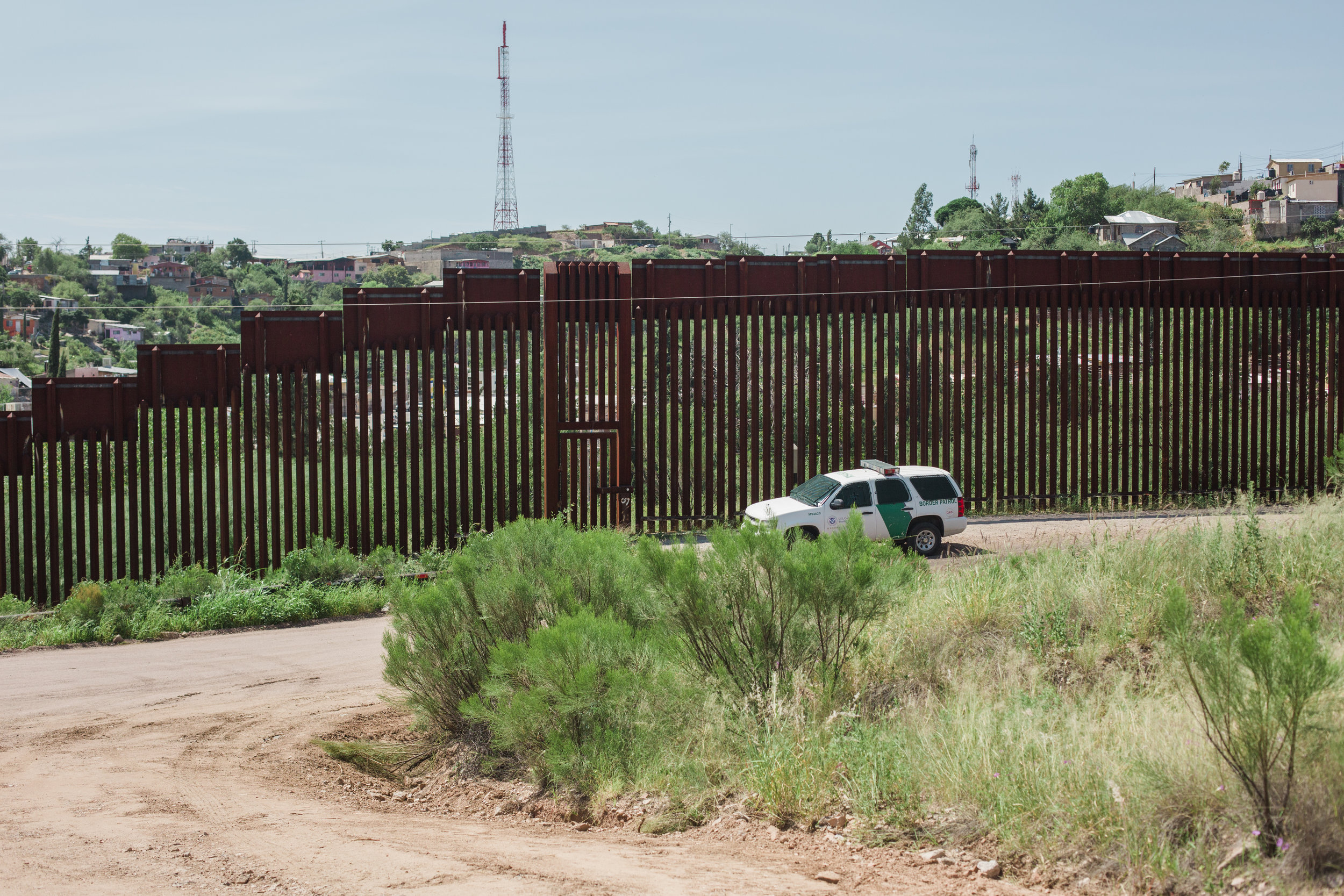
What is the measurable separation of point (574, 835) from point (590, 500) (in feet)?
37.1

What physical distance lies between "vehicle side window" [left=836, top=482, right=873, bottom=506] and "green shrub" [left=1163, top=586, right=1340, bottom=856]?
32.8 ft

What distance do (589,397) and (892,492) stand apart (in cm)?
552

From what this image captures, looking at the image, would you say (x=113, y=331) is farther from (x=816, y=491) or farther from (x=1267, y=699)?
(x=1267, y=699)

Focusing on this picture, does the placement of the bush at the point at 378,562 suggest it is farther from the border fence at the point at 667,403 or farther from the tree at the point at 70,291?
the tree at the point at 70,291

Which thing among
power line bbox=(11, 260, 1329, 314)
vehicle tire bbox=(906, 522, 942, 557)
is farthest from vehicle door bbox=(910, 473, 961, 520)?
power line bbox=(11, 260, 1329, 314)

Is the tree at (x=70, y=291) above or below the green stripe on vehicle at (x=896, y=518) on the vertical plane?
above

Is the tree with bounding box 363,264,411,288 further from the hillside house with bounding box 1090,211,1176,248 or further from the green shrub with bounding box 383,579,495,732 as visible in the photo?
the green shrub with bounding box 383,579,495,732

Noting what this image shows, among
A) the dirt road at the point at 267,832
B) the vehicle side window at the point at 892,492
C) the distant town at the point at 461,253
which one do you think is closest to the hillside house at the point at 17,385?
the distant town at the point at 461,253

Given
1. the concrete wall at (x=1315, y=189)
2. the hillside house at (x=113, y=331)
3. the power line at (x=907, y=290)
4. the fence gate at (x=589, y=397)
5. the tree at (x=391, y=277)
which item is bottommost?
the fence gate at (x=589, y=397)

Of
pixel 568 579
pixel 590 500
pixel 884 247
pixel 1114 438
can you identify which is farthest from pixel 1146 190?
pixel 568 579

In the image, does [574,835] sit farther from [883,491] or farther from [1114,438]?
[1114,438]

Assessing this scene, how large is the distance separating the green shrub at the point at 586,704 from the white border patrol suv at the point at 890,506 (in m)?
8.00

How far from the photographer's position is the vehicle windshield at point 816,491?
1483 cm

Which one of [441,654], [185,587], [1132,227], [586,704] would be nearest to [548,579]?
[441,654]
